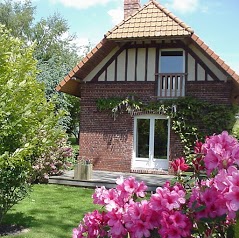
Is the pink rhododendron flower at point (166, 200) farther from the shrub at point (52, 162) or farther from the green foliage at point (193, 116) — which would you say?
the green foliage at point (193, 116)

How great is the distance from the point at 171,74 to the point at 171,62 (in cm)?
60

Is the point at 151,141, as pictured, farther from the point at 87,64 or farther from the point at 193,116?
the point at 87,64

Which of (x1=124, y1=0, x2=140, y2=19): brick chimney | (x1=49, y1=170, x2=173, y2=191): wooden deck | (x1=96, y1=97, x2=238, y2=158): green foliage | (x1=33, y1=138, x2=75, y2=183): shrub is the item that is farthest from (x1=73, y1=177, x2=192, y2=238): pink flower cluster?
(x1=124, y1=0, x2=140, y2=19): brick chimney

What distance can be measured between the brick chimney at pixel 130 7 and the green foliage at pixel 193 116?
445cm

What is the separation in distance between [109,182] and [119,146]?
3.20 metres

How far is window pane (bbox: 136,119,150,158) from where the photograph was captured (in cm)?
1353

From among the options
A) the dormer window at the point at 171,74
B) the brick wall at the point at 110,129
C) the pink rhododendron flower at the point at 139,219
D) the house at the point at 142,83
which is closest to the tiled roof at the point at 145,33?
the house at the point at 142,83

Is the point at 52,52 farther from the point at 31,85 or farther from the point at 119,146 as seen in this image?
the point at 31,85

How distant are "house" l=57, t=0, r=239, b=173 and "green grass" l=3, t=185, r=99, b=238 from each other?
12.3 feet

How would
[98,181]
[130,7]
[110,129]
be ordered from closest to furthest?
[98,181]
[110,129]
[130,7]

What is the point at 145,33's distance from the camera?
484 inches

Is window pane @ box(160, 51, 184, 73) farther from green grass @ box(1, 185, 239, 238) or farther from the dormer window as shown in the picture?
green grass @ box(1, 185, 239, 238)

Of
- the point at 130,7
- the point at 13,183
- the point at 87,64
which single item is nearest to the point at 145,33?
the point at 87,64

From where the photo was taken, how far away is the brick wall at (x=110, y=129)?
43.8 ft
